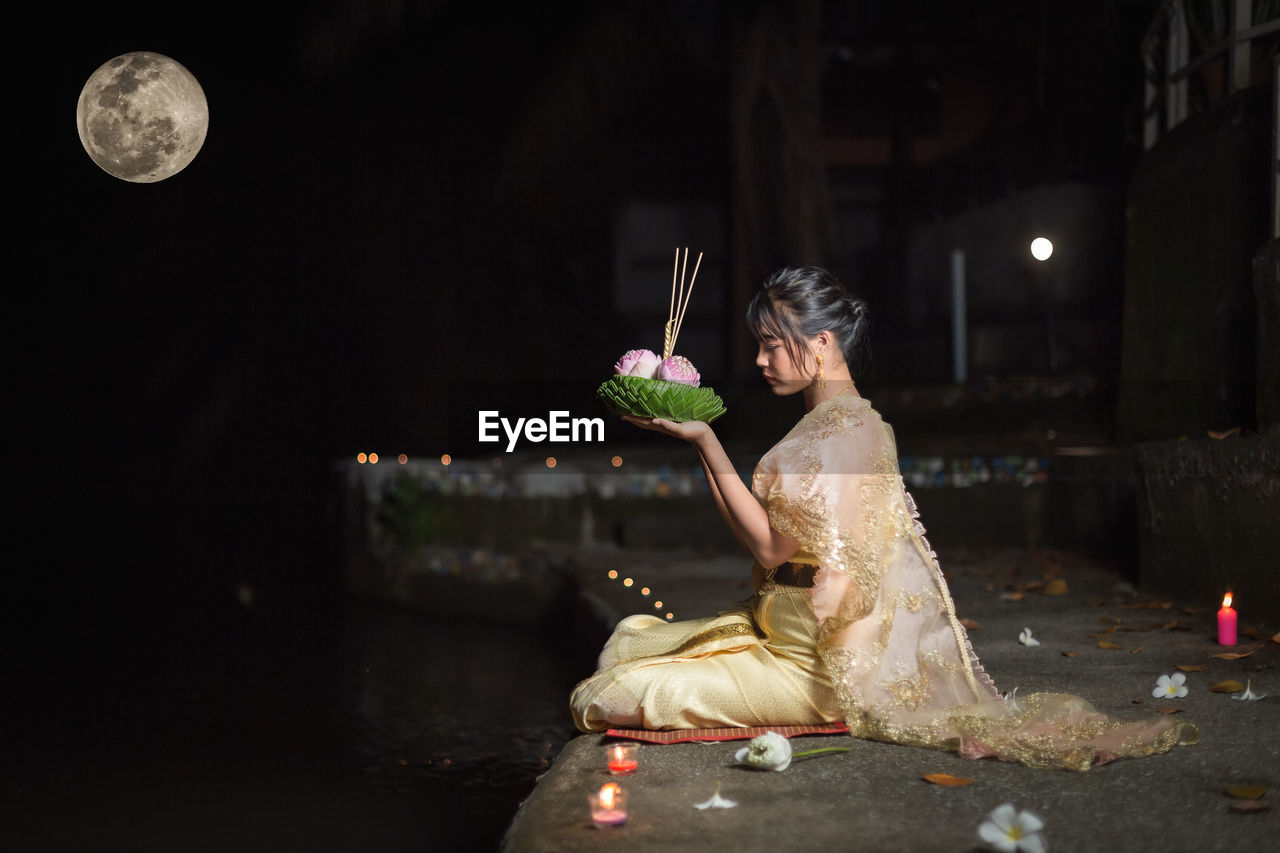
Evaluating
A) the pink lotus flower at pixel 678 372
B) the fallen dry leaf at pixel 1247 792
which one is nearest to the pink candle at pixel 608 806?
the pink lotus flower at pixel 678 372

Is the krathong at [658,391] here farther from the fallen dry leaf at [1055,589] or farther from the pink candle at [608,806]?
the fallen dry leaf at [1055,589]

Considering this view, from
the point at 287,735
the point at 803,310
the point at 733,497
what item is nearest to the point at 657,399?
the point at 733,497

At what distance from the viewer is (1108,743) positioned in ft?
9.55

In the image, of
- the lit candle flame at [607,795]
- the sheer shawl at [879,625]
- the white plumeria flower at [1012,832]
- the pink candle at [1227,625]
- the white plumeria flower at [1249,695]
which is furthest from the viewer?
the pink candle at [1227,625]

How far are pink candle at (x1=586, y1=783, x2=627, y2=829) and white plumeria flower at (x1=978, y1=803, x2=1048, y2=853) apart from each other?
28.1 inches

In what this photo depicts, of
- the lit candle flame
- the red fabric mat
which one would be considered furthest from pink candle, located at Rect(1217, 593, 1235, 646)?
the lit candle flame

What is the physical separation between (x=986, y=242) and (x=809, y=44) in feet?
9.34

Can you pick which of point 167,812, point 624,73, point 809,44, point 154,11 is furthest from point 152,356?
point 167,812

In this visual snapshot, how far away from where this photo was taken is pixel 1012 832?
7.29 ft

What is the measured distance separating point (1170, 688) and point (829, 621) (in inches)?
47.4

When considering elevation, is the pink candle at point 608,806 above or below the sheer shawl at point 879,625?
below

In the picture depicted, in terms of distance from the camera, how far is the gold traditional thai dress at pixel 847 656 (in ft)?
9.75

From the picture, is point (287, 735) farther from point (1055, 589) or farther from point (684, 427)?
point (1055, 589)

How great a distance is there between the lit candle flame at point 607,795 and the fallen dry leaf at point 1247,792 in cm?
134
